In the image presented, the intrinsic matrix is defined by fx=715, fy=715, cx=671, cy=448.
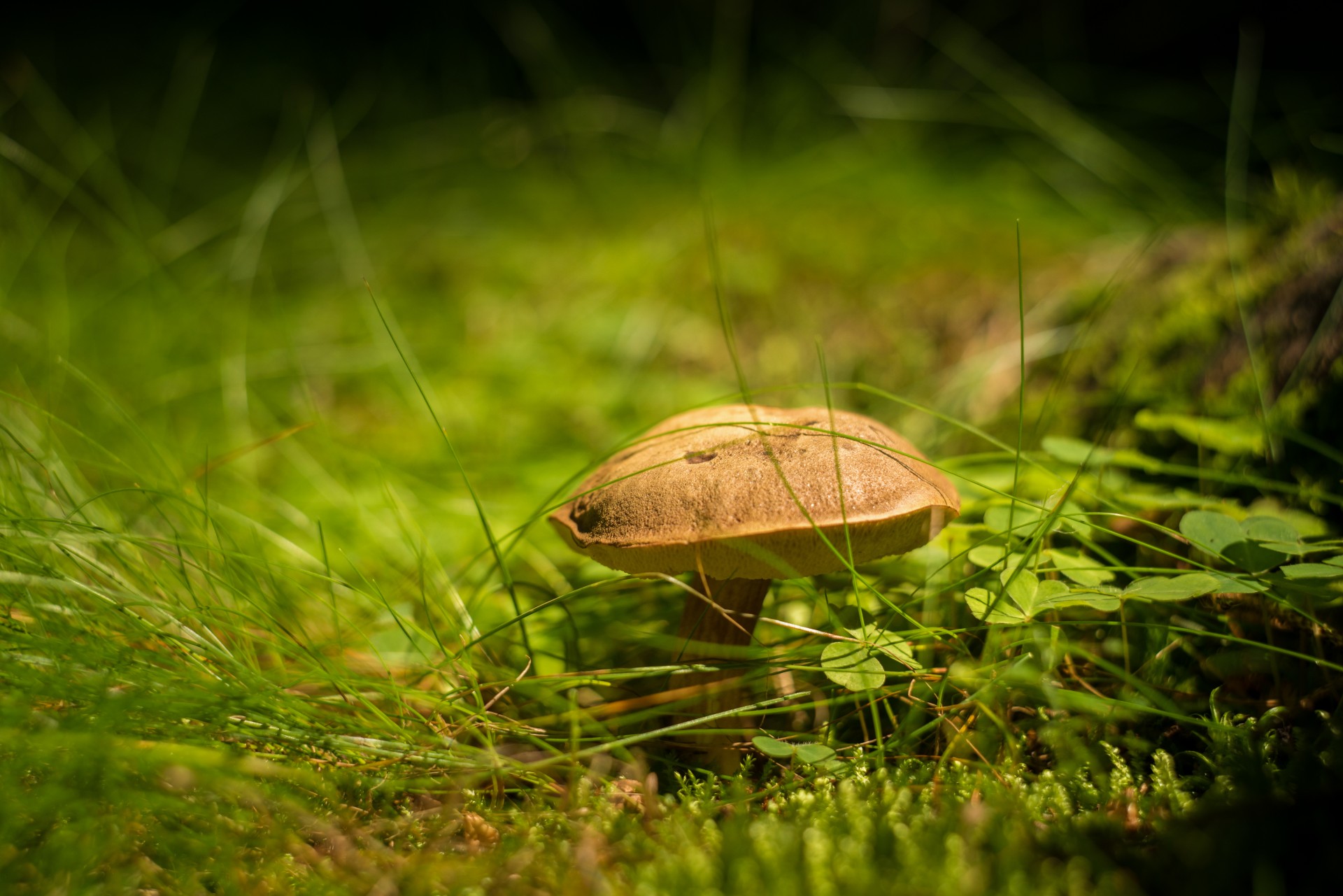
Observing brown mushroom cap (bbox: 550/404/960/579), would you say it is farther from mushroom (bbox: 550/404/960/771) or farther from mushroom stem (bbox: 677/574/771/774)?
mushroom stem (bbox: 677/574/771/774)

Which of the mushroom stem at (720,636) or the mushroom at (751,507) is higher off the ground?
the mushroom at (751,507)

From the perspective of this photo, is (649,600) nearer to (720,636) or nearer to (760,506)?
(720,636)

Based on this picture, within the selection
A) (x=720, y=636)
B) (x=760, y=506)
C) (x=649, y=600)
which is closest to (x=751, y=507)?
(x=760, y=506)

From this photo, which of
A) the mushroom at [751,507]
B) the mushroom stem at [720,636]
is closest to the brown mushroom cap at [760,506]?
the mushroom at [751,507]

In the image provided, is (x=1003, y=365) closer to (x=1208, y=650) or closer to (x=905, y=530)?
(x=1208, y=650)

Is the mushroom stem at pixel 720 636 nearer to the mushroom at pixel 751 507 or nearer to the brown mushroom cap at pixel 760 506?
the mushroom at pixel 751 507

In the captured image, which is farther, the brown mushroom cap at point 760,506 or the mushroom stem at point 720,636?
the mushroom stem at point 720,636
